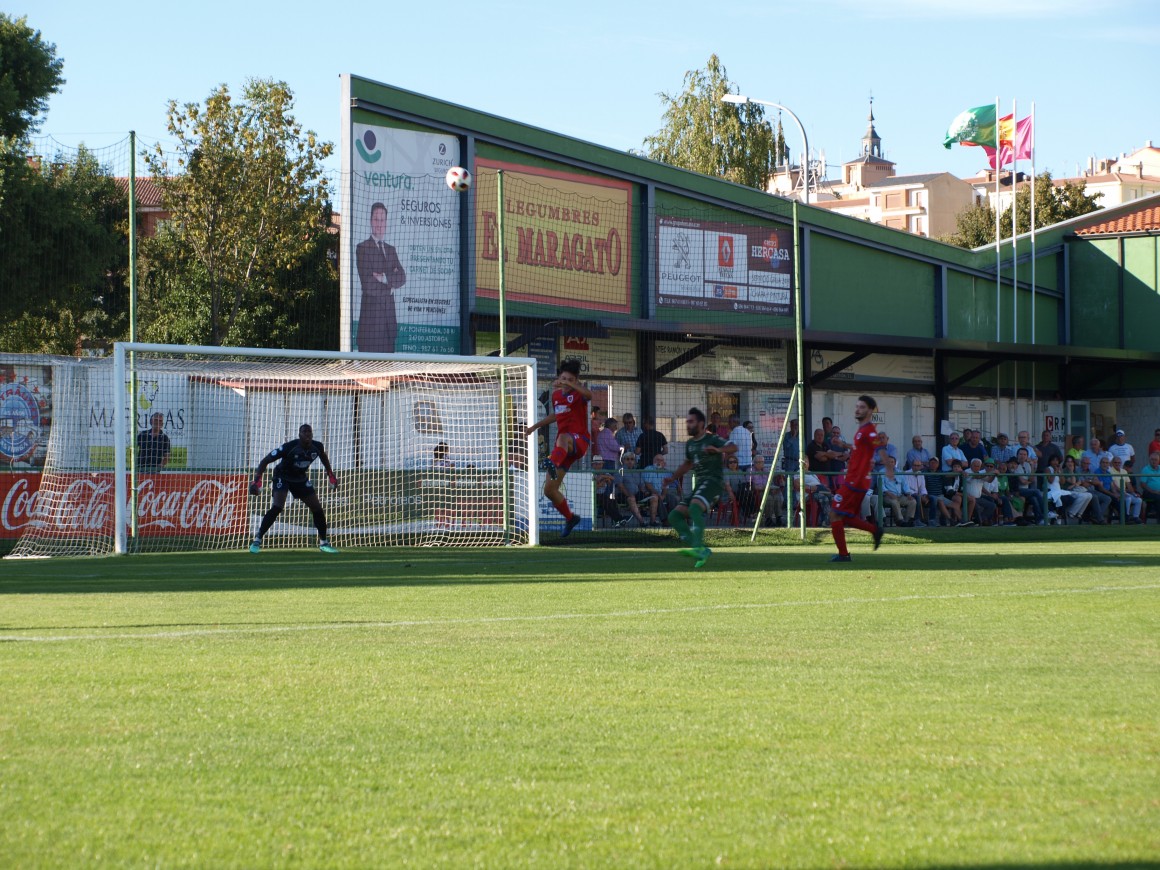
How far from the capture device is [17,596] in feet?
38.9

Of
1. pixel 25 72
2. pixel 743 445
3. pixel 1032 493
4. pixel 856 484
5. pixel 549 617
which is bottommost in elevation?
pixel 549 617

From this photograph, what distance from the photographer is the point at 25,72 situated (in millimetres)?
35406

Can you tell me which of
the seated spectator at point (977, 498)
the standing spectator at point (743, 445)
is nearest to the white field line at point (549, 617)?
the standing spectator at point (743, 445)

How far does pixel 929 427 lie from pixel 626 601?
24.0 metres

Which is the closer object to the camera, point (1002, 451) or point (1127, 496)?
point (1127, 496)

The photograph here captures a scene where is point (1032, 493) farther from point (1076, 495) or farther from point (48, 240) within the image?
point (48, 240)

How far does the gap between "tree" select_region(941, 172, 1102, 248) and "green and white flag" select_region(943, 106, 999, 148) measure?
1805cm

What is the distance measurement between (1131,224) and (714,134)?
18382 millimetres

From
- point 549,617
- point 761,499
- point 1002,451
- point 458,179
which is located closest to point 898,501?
point 761,499

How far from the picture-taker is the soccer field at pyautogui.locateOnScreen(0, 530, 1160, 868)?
13.2ft

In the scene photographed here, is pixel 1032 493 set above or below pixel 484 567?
above

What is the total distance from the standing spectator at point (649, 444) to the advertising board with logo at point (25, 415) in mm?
9934

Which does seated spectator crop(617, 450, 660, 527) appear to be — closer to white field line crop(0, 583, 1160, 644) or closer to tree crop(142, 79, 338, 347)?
white field line crop(0, 583, 1160, 644)

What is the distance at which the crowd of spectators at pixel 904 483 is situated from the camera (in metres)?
21.8
